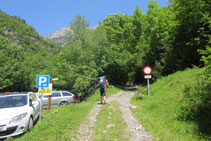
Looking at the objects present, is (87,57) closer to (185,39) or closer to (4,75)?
(185,39)

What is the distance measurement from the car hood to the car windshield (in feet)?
1.51

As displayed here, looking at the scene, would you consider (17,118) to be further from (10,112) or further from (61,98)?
(61,98)

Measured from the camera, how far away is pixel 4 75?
2803cm

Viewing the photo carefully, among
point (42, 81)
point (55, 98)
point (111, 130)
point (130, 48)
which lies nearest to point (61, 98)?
point (55, 98)

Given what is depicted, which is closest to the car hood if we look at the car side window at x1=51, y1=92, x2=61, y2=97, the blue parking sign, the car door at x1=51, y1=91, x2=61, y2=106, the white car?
the white car

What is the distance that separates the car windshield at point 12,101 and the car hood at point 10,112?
0.46m

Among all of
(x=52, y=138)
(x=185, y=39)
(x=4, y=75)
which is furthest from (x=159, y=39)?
(x=4, y=75)

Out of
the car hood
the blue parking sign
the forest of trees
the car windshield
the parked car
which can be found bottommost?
the parked car

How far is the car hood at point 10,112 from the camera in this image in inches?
193

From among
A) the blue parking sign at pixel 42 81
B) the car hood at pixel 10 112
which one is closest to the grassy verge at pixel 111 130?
the car hood at pixel 10 112

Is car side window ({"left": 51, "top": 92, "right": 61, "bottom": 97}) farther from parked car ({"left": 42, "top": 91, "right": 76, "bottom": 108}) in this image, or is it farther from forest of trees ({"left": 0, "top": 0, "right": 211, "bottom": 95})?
forest of trees ({"left": 0, "top": 0, "right": 211, "bottom": 95})

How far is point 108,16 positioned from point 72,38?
1179 centimetres

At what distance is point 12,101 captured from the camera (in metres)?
6.25

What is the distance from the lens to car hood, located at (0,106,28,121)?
4.90m
